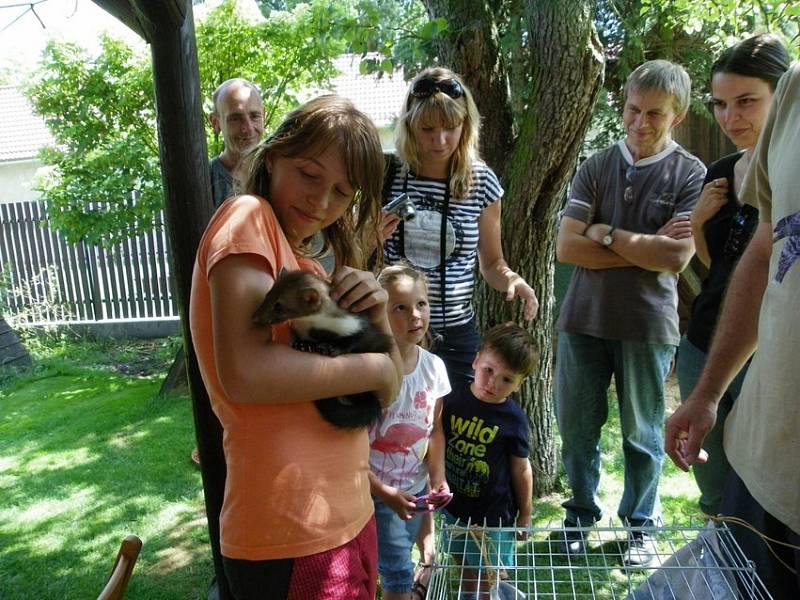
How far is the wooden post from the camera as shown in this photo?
7.00ft

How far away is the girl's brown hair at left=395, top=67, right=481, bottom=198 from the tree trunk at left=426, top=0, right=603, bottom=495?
0.84 metres

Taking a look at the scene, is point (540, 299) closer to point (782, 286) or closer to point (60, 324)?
point (782, 286)

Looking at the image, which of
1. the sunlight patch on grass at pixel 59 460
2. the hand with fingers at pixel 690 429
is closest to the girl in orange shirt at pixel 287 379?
the hand with fingers at pixel 690 429

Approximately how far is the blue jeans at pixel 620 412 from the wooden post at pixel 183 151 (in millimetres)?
2001

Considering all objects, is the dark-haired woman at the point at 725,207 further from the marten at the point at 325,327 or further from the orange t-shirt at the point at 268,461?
the orange t-shirt at the point at 268,461

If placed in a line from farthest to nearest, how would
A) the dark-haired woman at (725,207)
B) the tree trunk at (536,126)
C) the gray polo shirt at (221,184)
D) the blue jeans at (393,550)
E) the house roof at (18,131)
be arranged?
1. the house roof at (18,131)
2. the gray polo shirt at (221,184)
3. the tree trunk at (536,126)
4. the dark-haired woman at (725,207)
5. the blue jeans at (393,550)

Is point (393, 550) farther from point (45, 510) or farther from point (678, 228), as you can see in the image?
point (45, 510)

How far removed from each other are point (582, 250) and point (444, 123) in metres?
1.03

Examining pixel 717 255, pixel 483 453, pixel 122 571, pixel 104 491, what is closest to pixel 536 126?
pixel 717 255

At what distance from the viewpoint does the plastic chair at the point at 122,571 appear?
140cm

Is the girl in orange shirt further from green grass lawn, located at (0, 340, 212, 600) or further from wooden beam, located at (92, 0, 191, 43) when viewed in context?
green grass lawn, located at (0, 340, 212, 600)

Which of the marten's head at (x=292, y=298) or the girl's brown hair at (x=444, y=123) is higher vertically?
the girl's brown hair at (x=444, y=123)

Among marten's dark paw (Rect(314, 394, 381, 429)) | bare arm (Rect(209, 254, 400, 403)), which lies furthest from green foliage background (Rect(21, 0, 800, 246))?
bare arm (Rect(209, 254, 400, 403))

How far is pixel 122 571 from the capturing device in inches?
56.8
